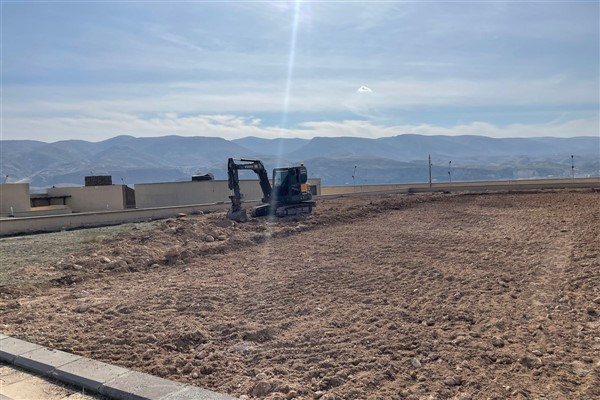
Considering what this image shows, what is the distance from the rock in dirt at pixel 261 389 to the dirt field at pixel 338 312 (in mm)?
13

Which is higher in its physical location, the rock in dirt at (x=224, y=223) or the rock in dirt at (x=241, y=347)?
the rock in dirt at (x=224, y=223)

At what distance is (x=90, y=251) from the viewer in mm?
12812

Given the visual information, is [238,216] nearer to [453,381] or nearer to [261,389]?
[261,389]

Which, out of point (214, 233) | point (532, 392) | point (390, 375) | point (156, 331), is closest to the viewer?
point (532, 392)

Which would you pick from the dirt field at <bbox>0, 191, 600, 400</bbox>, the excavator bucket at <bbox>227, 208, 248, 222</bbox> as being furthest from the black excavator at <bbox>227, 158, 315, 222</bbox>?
the dirt field at <bbox>0, 191, 600, 400</bbox>

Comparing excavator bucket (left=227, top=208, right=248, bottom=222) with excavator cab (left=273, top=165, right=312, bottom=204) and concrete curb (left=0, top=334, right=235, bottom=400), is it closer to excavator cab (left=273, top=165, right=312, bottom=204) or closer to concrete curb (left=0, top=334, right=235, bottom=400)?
excavator cab (left=273, top=165, right=312, bottom=204)

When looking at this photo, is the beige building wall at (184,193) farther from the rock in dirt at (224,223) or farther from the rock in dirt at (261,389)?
the rock in dirt at (261,389)

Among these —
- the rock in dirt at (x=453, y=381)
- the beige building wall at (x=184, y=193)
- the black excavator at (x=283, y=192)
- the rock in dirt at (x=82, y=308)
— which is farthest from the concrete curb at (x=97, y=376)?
the beige building wall at (x=184, y=193)

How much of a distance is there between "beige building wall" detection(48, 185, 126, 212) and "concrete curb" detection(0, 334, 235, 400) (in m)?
31.7

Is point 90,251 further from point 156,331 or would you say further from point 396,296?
point 396,296

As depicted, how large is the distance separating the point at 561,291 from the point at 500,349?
2.89 metres

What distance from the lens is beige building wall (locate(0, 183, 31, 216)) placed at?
30875mm

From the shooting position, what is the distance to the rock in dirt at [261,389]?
430 cm

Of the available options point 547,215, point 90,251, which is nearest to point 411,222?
point 547,215
